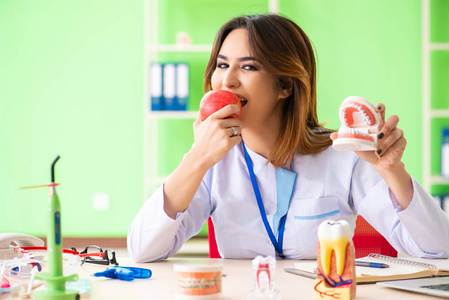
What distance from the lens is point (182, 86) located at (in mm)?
3967

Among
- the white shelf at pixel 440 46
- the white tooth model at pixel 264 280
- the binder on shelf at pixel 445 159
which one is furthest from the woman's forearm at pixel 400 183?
the white shelf at pixel 440 46

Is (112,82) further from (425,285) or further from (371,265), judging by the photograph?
(425,285)

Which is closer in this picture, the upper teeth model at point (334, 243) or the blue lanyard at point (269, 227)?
the upper teeth model at point (334, 243)

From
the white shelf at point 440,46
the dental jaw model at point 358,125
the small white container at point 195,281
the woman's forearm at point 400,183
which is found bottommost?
the small white container at point 195,281

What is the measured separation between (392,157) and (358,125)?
0.18 metres

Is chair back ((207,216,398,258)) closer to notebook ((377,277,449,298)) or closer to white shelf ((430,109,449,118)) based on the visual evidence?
notebook ((377,277,449,298))

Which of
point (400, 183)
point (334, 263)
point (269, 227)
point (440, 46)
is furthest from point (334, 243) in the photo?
point (440, 46)

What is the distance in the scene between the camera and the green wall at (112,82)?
4383 millimetres

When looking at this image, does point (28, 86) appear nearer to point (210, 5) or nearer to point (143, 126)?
point (143, 126)

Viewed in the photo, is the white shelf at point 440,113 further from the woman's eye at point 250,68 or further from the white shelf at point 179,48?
the woman's eye at point 250,68

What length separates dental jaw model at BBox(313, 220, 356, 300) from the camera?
3.53 ft

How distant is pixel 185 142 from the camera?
4441 mm

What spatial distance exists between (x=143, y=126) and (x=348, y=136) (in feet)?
10.8

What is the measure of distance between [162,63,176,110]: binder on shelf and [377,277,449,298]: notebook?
9.65 ft
